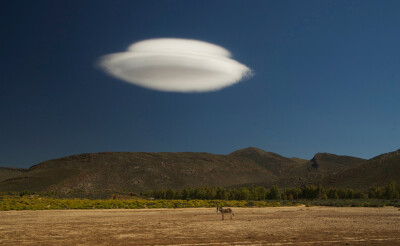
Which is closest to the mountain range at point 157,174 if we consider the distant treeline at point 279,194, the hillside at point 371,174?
the hillside at point 371,174

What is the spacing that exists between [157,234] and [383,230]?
1363 centimetres

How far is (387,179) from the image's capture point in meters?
114

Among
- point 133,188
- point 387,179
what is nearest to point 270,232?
point 387,179

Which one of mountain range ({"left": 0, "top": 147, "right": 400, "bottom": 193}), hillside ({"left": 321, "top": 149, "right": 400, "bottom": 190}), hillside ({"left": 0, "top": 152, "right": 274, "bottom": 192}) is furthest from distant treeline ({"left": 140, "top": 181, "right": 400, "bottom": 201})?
hillside ({"left": 0, "top": 152, "right": 274, "bottom": 192})

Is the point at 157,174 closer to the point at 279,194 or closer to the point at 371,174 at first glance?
the point at 279,194

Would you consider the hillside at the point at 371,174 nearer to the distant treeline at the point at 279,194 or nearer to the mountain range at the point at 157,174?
the mountain range at the point at 157,174

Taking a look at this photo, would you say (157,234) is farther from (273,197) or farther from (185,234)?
(273,197)

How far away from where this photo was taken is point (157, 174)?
509 ft

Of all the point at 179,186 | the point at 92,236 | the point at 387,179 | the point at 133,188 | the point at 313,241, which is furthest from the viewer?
the point at 179,186

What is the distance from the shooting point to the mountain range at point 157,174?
12781 centimetres

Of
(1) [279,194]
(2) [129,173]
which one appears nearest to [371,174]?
(1) [279,194]

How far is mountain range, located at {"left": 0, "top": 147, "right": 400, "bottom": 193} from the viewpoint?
128m

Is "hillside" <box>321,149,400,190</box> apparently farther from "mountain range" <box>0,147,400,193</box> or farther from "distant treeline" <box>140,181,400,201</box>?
"distant treeline" <box>140,181,400,201</box>

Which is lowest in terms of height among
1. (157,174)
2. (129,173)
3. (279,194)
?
(279,194)
